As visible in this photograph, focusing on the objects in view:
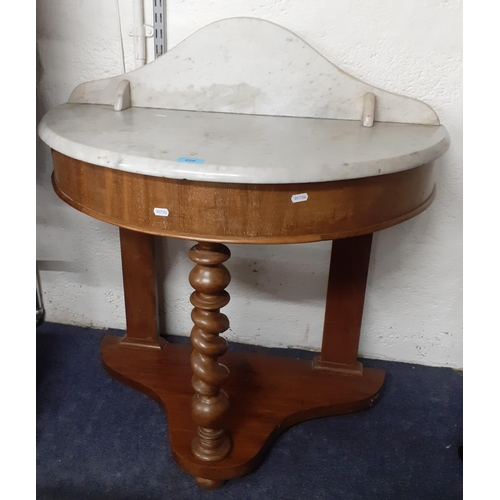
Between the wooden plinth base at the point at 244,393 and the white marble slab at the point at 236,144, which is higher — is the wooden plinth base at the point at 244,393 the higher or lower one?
the lower one

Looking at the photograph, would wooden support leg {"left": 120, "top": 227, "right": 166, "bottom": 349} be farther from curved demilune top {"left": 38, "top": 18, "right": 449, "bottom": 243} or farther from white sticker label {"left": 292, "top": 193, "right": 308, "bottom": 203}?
white sticker label {"left": 292, "top": 193, "right": 308, "bottom": 203}

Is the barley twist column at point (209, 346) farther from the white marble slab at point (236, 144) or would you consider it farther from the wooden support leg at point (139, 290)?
the wooden support leg at point (139, 290)

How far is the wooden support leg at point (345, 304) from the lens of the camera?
1321 mm

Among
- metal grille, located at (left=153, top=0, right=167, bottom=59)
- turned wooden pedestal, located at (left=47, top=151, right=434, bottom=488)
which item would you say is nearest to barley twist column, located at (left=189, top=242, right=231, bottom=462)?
turned wooden pedestal, located at (left=47, top=151, right=434, bottom=488)

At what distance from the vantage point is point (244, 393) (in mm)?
1360

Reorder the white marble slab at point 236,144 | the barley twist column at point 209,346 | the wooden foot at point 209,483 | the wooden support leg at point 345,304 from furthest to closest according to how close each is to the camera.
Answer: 1. the wooden support leg at point 345,304
2. the wooden foot at point 209,483
3. the barley twist column at point 209,346
4. the white marble slab at point 236,144

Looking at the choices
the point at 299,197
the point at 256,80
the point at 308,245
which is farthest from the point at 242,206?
the point at 308,245

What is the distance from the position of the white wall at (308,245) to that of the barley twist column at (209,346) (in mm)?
448

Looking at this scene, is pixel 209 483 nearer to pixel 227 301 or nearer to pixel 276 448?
pixel 276 448

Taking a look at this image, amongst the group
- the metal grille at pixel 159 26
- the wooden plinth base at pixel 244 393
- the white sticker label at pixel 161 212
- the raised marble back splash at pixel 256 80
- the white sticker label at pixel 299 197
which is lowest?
the wooden plinth base at pixel 244 393

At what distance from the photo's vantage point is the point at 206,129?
105cm

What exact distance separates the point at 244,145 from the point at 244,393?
0.70 meters

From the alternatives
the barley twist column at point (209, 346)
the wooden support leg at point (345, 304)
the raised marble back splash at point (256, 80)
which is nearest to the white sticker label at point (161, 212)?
the barley twist column at point (209, 346)

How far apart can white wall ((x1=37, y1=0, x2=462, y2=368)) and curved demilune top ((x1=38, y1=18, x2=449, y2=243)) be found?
0.09 meters
